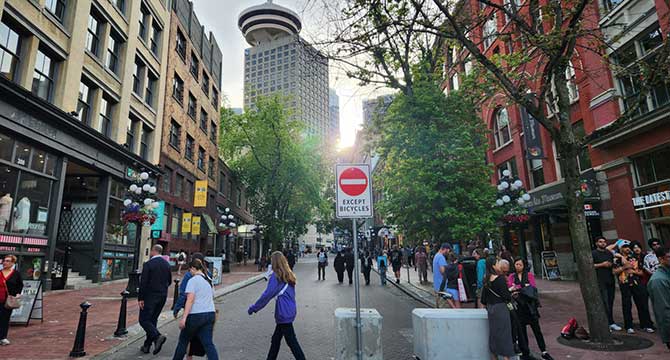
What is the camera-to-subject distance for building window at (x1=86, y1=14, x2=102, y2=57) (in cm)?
1695

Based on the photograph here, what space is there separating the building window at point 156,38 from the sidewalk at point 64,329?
1616 centimetres

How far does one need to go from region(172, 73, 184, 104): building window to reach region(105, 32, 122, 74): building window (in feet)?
22.4

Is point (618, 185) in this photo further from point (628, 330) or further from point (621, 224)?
point (628, 330)

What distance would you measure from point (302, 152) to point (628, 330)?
3292 cm

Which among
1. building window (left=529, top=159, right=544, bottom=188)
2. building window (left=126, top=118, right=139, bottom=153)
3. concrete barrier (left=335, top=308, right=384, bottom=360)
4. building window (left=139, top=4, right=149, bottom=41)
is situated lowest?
concrete barrier (left=335, top=308, right=384, bottom=360)

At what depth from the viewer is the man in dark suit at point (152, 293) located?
670 centimetres

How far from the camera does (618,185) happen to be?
14.9 meters

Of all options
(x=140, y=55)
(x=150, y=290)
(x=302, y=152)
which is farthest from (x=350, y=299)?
(x=302, y=152)

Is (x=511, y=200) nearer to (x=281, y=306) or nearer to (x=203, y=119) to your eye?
(x=281, y=306)

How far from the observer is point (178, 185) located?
2694 centimetres

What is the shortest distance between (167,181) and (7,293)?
1912cm

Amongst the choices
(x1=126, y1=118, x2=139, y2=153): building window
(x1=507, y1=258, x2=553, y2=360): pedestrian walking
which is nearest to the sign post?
(x1=507, y1=258, x2=553, y2=360): pedestrian walking

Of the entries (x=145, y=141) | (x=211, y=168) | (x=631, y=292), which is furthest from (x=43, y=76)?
(x=211, y=168)

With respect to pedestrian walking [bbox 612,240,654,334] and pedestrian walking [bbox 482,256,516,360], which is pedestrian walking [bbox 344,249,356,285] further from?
pedestrian walking [bbox 482,256,516,360]
